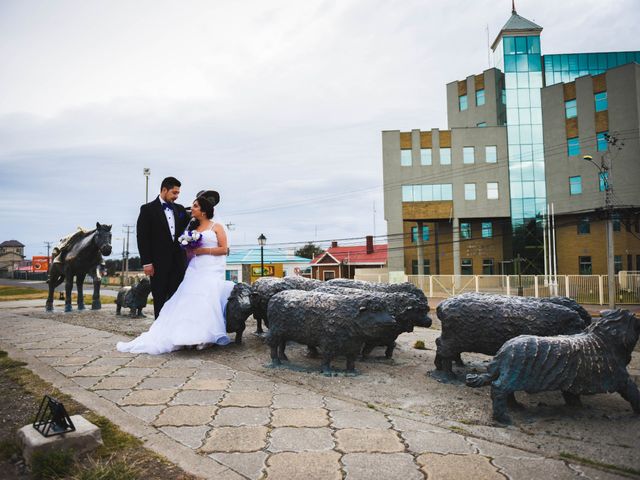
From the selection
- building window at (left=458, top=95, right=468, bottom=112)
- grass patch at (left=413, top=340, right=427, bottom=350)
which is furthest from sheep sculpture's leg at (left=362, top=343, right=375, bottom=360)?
building window at (left=458, top=95, right=468, bottom=112)

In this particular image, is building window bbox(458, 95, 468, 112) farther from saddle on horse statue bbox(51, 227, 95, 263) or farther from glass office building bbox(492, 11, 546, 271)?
saddle on horse statue bbox(51, 227, 95, 263)

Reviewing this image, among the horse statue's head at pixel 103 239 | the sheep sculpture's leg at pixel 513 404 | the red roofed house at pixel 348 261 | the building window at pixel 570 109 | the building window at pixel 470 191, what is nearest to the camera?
the sheep sculpture's leg at pixel 513 404

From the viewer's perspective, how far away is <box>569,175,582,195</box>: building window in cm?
3131

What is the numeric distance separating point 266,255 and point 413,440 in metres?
42.5

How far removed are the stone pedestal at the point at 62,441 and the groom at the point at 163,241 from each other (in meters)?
3.95

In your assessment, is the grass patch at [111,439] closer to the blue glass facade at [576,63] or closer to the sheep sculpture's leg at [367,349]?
the sheep sculpture's leg at [367,349]

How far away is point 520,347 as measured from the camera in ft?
14.2

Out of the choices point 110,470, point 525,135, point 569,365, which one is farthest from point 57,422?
point 525,135

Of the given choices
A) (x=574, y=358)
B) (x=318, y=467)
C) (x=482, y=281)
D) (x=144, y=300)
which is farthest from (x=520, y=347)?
(x=482, y=281)

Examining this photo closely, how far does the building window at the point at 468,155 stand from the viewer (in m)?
33.1

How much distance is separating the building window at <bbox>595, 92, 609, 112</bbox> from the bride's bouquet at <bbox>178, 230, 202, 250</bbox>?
32390mm

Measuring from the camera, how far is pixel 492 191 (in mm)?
33219

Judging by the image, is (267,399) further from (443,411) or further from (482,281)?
(482,281)

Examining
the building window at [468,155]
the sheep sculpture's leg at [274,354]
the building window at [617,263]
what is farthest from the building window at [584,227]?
the sheep sculpture's leg at [274,354]
